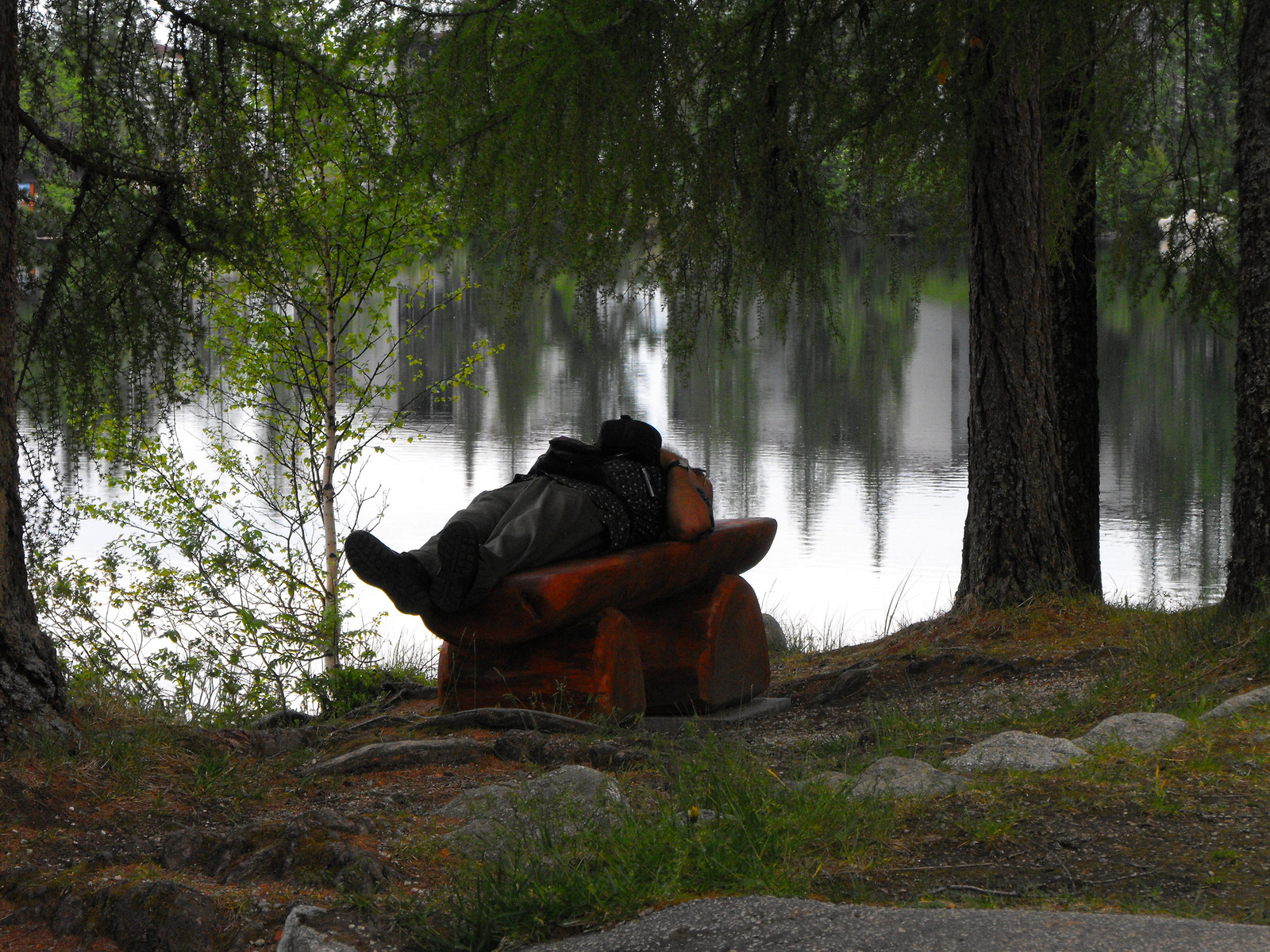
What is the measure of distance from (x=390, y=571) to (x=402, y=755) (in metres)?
0.64

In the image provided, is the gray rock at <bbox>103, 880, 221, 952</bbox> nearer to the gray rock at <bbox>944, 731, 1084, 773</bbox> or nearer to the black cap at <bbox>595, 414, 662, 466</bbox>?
the gray rock at <bbox>944, 731, 1084, 773</bbox>

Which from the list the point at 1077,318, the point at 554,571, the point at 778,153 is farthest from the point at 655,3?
the point at 1077,318

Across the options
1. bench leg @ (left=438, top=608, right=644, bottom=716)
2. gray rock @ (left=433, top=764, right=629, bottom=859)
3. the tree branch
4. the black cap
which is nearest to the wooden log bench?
bench leg @ (left=438, top=608, right=644, bottom=716)

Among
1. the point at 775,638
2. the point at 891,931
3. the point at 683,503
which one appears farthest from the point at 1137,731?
the point at 775,638

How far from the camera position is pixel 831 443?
64.7 ft

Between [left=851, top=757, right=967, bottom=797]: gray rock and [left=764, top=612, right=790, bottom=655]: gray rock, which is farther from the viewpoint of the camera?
[left=764, top=612, right=790, bottom=655]: gray rock

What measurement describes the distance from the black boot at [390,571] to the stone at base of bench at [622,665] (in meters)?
0.51

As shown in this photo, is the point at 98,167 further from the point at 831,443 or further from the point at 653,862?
the point at 831,443

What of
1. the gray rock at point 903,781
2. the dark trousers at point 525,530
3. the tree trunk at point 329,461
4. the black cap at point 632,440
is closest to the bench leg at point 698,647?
the dark trousers at point 525,530

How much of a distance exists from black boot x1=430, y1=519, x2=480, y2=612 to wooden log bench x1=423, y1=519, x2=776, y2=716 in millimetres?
174

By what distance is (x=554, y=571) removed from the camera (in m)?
4.39

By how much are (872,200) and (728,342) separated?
1112 mm

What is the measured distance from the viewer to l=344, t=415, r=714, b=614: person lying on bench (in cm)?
421

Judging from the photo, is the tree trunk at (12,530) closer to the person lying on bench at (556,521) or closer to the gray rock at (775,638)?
the person lying on bench at (556,521)
